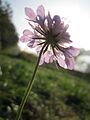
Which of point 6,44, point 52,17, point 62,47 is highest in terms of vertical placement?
point 52,17

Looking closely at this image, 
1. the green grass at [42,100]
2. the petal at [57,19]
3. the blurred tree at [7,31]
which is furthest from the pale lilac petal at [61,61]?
the blurred tree at [7,31]

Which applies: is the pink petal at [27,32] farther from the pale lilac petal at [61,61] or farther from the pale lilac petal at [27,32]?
the pale lilac petal at [61,61]

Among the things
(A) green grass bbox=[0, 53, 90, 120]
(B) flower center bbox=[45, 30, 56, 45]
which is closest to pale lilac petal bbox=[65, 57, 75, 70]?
(B) flower center bbox=[45, 30, 56, 45]

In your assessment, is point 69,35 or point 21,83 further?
point 21,83

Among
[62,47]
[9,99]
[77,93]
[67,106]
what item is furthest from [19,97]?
[62,47]

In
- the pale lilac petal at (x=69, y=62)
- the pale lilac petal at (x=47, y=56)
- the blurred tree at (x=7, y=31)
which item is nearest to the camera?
the pale lilac petal at (x=69, y=62)

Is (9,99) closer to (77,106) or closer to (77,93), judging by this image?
(77,106)

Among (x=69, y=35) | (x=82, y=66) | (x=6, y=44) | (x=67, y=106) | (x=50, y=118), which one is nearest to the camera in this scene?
(x=69, y=35)

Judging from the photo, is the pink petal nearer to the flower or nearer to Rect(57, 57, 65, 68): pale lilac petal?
the flower
